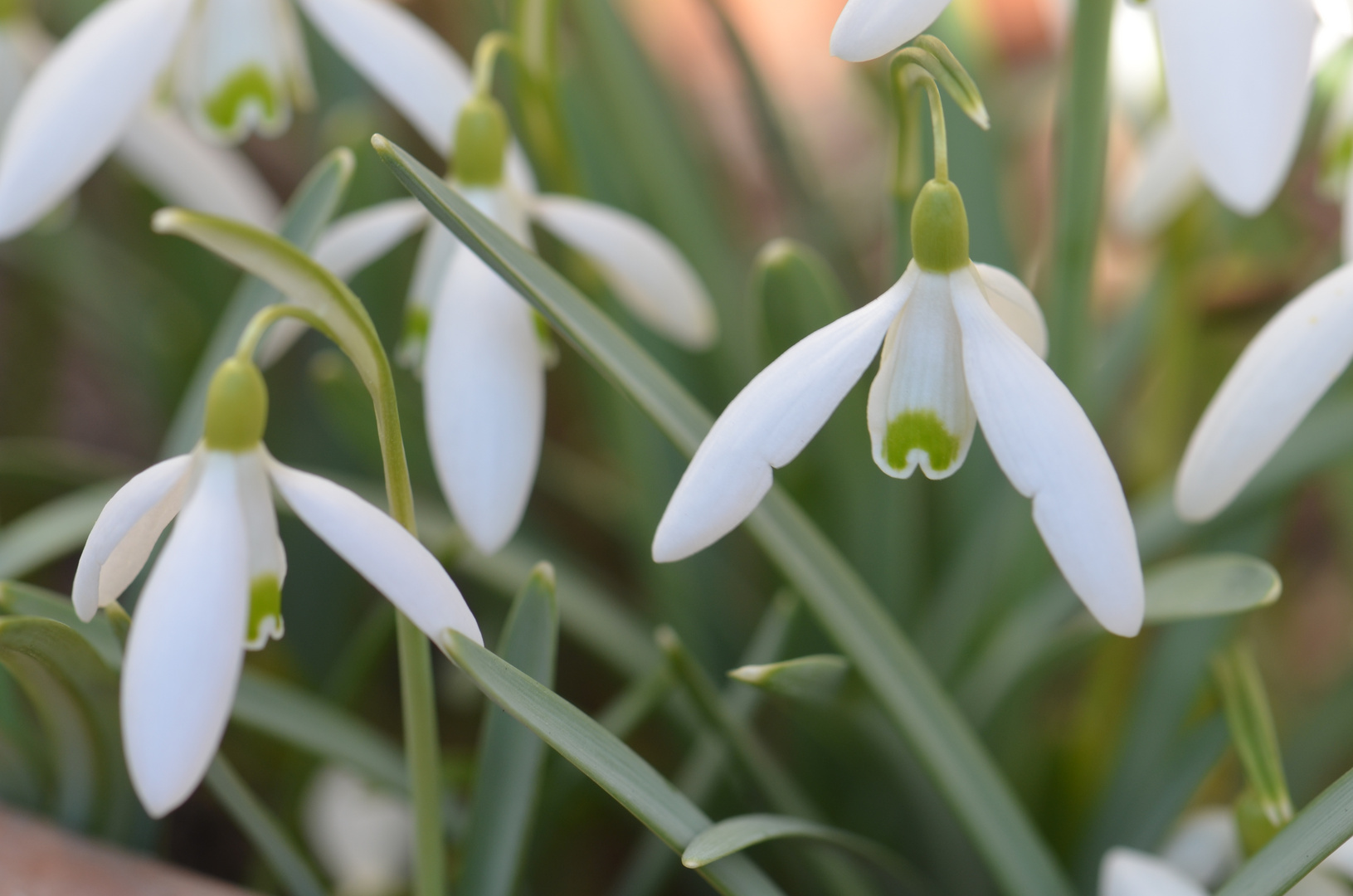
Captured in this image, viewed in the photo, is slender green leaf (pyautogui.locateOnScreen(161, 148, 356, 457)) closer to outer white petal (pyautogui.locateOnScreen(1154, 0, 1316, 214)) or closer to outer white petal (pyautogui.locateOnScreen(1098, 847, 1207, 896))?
outer white petal (pyautogui.locateOnScreen(1154, 0, 1316, 214))

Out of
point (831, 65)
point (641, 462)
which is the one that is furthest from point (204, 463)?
point (831, 65)

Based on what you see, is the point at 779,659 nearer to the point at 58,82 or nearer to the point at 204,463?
the point at 204,463

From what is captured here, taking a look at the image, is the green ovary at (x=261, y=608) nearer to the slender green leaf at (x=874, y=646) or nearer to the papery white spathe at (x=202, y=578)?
the papery white spathe at (x=202, y=578)

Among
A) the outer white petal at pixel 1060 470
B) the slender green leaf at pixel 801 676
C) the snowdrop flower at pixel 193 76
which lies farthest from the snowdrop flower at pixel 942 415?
the snowdrop flower at pixel 193 76

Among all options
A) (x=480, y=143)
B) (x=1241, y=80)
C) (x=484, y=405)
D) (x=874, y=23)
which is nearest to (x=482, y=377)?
(x=484, y=405)

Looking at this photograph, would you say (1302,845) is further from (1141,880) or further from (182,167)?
(182,167)

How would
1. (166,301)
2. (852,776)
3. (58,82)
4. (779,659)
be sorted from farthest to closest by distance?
1. (166,301)
2. (852,776)
3. (779,659)
4. (58,82)
